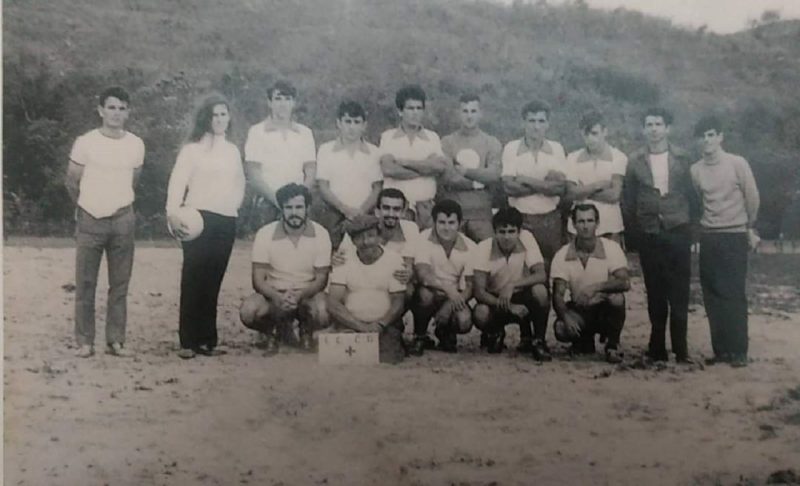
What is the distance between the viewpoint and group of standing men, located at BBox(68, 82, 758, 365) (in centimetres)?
278

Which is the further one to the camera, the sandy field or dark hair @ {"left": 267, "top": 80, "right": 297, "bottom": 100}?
dark hair @ {"left": 267, "top": 80, "right": 297, "bottom": 100}

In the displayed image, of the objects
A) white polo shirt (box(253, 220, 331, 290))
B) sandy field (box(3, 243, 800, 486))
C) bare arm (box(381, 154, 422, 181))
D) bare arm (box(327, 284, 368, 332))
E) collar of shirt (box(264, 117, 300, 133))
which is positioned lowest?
sandy field (box(3, 243, 800, 486))

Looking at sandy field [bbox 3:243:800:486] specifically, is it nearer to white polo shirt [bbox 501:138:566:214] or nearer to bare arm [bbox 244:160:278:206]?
bare arm [bbox 244:160:278:206]

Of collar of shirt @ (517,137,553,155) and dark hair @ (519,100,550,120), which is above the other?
dark hair @ (519,100,550,120)

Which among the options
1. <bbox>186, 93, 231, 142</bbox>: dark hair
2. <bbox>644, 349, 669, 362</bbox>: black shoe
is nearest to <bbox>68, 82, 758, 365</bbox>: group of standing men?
<bbox>644, 349, 669, 362</bbox>: black shoe

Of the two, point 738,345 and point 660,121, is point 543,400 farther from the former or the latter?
point 660,121

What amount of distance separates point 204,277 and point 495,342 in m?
0.92

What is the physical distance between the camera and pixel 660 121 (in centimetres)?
278

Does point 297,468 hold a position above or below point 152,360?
below

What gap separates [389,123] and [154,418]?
113 cm

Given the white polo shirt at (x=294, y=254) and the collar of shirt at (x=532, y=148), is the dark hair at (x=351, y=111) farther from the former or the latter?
the collar of shirt at (x=532, y=148)

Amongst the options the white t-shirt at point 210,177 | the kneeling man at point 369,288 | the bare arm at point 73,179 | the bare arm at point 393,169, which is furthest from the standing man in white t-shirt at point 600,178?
the bare arm at point 73,179

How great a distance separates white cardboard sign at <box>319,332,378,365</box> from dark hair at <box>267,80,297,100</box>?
2.47ft

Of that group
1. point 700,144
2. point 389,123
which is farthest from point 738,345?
point 389,123
